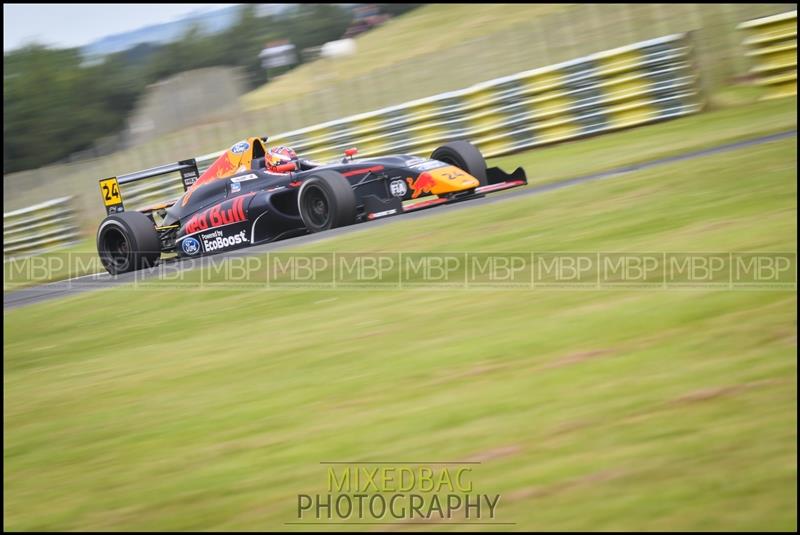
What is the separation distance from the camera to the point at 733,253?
6.49m

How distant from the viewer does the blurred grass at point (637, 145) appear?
12305 millimetres

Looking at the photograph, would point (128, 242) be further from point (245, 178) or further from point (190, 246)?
point (245, 178)

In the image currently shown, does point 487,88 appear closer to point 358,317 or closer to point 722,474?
point 358,317

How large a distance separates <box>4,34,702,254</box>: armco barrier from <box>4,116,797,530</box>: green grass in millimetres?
7228

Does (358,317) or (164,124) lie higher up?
(164,124)

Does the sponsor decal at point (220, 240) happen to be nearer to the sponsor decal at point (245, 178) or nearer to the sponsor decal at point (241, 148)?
the sponsor decal at point (245, 178)

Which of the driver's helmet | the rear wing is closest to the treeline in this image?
the rear wing

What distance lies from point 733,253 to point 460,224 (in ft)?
12.6

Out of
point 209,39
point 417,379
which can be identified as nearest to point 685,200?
point 417,379

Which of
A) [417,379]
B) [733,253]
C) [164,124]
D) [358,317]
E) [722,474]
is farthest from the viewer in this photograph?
[164,124]

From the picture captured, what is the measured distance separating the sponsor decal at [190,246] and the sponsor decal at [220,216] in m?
0.10

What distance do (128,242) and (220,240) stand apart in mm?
1098

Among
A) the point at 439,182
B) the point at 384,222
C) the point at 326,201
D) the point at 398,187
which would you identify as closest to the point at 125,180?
the point at 326,201

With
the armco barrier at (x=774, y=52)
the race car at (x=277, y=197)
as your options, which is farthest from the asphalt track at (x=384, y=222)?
the armco barrier at (x=774, y=52)
